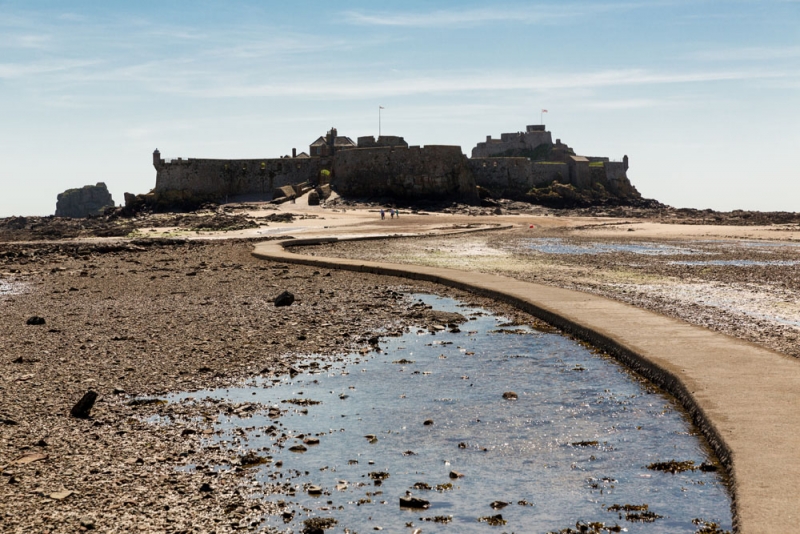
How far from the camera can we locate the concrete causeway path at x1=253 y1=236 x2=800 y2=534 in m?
5.46

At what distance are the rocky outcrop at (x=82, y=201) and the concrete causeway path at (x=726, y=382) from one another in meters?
91.1

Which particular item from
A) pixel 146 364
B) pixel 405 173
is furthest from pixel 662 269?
pixel 405 173

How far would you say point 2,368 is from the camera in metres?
9.80

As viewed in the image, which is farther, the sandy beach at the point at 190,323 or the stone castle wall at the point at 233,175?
the stone castle wall at the point at 233,175

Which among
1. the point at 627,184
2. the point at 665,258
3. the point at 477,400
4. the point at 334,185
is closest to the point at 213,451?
the point at 477,400

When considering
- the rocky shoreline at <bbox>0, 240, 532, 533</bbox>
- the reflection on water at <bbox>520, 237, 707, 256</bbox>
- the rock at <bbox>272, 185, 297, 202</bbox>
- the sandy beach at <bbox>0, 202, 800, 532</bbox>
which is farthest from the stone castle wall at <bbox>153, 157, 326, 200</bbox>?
the rocky shoreline at <bbox>0, 240, 532, 533</bbox>

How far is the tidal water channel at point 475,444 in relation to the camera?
5770 millimetres

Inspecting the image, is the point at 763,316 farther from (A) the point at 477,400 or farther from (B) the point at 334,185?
(B) the point at 334,185

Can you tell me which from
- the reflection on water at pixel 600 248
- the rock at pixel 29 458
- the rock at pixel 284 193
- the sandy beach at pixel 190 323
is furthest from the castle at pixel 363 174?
the rock at pixel 29 458

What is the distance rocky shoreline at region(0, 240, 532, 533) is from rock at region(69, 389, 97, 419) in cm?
8

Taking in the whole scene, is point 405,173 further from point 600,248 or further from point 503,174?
point 600,248

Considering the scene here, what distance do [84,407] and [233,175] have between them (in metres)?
49.5

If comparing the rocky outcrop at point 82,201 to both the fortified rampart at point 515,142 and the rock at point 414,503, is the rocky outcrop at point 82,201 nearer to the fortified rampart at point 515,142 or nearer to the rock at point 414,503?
the fortified rampart at point 515,142

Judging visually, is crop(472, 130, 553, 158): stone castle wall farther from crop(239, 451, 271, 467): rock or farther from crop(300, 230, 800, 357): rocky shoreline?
crop(239, 451, 271, 467): rock
